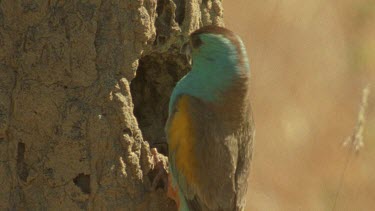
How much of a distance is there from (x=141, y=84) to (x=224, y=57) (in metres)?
0.90

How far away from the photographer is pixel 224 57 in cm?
534

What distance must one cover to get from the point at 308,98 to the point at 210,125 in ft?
14.6

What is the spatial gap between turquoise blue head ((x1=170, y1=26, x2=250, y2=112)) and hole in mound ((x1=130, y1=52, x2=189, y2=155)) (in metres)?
0.62

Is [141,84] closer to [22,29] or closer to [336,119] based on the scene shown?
[22,29]

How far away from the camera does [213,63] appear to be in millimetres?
5395

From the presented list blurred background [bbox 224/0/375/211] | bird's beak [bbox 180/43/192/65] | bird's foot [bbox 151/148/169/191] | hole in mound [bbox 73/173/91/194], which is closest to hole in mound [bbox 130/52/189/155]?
bird's beak [bbox 180/43/192/65]

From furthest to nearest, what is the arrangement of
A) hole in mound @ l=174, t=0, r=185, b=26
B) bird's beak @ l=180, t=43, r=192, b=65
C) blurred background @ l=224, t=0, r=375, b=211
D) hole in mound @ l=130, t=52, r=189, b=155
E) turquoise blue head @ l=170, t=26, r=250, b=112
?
blurred background @ l=224, t=0, r=375, b=211 → hole in mound @ l=130, t=52, r=189, b=155 → hole in mound @ l=174, t=0, r=185, b=26 → bird's beak @ l=180, t=43, r=192, b=65 → turquoise blue head @ l=170, t=26, r=250, b=112

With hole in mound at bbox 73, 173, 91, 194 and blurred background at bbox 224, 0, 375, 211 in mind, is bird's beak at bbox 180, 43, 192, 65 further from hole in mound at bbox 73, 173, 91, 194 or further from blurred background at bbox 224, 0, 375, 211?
blurred background at bbox 224, 0, 375, 211

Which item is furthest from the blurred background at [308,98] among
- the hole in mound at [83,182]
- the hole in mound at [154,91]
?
the hole in mound at [83,182]

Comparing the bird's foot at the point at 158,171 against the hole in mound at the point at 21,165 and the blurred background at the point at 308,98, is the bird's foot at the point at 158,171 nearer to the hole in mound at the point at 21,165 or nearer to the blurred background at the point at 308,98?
the hole in mound at the point at 21,165

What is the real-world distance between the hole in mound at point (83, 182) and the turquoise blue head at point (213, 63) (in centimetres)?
54

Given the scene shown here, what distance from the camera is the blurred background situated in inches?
357

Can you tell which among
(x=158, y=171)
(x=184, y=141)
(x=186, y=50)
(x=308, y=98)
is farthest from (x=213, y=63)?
(x=308, y=98)

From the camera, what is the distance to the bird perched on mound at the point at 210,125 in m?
5.35
